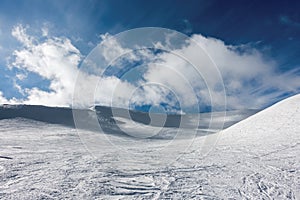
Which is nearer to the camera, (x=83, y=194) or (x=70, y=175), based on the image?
(x=83, y=194)

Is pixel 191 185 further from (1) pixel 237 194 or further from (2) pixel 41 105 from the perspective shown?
(2) pixel 41 105

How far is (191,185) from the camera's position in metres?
7.70

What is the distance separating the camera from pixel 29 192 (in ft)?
22.1

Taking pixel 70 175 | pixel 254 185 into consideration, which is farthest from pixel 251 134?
pixel 70 175

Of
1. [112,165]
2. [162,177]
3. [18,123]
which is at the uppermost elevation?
[18,123]

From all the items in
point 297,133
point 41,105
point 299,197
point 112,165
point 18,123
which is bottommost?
point 299,197

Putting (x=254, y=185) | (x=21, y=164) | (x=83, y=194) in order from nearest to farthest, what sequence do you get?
(x=83, y=194), (x=254, y=185), (x=21, y=164)

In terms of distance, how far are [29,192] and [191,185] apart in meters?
4.85

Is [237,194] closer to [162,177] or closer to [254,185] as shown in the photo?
[254,185]

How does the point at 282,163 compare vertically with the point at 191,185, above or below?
above

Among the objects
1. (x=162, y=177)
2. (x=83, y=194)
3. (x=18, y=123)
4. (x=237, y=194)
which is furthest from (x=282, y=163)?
(x=18, y=123)

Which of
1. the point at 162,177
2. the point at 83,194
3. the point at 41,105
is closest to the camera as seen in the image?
the point at 83,194

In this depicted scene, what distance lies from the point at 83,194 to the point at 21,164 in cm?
515

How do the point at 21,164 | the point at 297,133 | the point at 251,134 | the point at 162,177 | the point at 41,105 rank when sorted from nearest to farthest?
1. the point at 162,177
2. the point at 21,164
3. the point at 297,133
4. the point at 251,134
5. the point at 41,105
